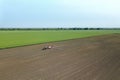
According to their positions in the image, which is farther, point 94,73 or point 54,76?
point 94,73

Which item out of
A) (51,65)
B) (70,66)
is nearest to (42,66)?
(51,65)

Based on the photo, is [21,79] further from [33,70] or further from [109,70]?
[109,70]

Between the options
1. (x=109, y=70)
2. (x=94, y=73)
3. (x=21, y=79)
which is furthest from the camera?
(x=109, y=70)

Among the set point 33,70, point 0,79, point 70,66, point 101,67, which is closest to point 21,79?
point 0,79

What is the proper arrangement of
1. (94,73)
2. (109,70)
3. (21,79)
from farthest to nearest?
(109,70) → (94,73) → (21,79)

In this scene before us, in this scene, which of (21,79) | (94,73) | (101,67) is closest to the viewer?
(21,79)

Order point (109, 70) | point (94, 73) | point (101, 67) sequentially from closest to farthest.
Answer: point (94, 73)
point (109, 70)
point (101, 67)

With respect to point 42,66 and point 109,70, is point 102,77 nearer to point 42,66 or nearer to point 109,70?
point 109,70

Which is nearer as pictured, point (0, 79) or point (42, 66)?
point (0, 79)
